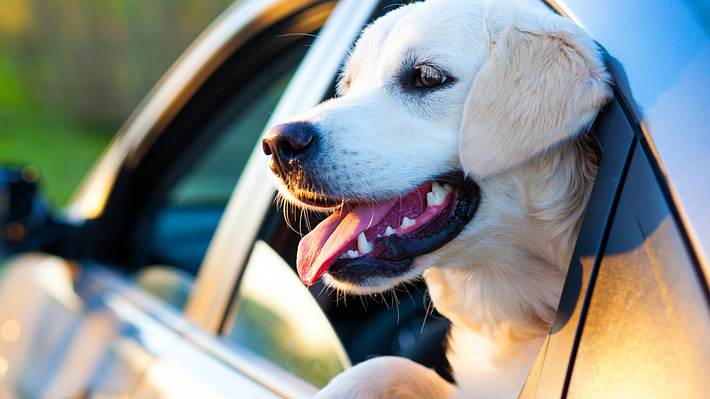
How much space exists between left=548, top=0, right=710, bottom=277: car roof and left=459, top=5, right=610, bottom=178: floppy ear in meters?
0.12

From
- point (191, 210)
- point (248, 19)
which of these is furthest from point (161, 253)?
point (248, 19)

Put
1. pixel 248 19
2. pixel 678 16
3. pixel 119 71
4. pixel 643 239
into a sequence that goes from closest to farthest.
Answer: pixel 643 239, pixel 678 16, pixel 248 19, pixel 119 71

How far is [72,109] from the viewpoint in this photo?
1611 centimetres

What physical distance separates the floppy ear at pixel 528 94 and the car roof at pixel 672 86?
0.12 meters

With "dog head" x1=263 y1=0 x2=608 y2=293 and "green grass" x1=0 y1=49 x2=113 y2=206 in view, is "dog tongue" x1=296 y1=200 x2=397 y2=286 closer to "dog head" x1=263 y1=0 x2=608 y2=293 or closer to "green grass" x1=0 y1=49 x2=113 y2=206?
"dog head" x1=263 y1=0 x2=608 y2=293

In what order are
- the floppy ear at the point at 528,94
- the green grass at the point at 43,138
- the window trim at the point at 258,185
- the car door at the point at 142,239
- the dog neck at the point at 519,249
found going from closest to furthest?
1. the floppy ear at the point at 528,94
2. the dog neck at the point at 519,249
3. the window trim at the point at 258,185
4. the car door at the point at 142,239
5. the green grass at the point at 43,138

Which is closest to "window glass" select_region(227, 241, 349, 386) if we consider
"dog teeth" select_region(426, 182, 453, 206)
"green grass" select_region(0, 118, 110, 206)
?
"dog teeth" select_region(426, 182, 453, 206)

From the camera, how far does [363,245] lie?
1857mm

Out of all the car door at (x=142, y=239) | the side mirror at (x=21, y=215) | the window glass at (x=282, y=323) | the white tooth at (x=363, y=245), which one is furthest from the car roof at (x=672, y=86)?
the side mirror at (x=21, y=215)

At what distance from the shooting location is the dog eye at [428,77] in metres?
2.00

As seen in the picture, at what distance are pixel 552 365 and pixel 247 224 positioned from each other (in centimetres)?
129

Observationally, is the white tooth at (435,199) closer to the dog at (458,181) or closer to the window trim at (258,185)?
the dog at (458,181)

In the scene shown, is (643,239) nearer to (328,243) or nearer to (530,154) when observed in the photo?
(530,154)

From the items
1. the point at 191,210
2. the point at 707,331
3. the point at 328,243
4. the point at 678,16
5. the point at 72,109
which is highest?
the point at 678,16
